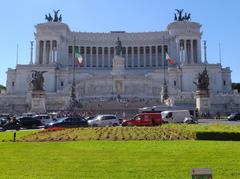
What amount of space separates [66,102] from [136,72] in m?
41.9

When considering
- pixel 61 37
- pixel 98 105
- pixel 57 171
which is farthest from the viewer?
pixel 61 37

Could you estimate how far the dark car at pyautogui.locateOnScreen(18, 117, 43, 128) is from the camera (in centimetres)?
3891

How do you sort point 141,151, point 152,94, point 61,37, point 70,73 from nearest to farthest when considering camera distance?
point 141,151
point 152,94
point 70,73
point 61,37

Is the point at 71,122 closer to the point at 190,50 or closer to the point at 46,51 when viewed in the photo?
the point at 46,51

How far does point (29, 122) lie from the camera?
129 ft

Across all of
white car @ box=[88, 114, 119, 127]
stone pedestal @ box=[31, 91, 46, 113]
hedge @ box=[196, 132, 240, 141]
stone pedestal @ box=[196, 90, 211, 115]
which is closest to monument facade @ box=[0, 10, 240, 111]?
stone pedestal @ box=[31, 91, 46, 113]

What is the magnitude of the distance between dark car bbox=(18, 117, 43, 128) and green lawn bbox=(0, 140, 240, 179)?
21617 millimetres

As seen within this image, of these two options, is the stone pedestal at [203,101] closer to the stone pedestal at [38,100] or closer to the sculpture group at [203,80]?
the sculpture group at [203,80]

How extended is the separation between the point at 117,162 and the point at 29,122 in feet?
90.9

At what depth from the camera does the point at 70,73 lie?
338ft

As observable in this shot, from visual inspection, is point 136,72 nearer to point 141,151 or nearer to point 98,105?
point 98,105

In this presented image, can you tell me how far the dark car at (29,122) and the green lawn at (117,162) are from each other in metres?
21.6

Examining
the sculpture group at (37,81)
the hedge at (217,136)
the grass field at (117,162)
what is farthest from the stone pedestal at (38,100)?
the grass field at (117,162)

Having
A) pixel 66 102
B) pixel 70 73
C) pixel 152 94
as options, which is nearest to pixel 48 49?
pixel 70 73
